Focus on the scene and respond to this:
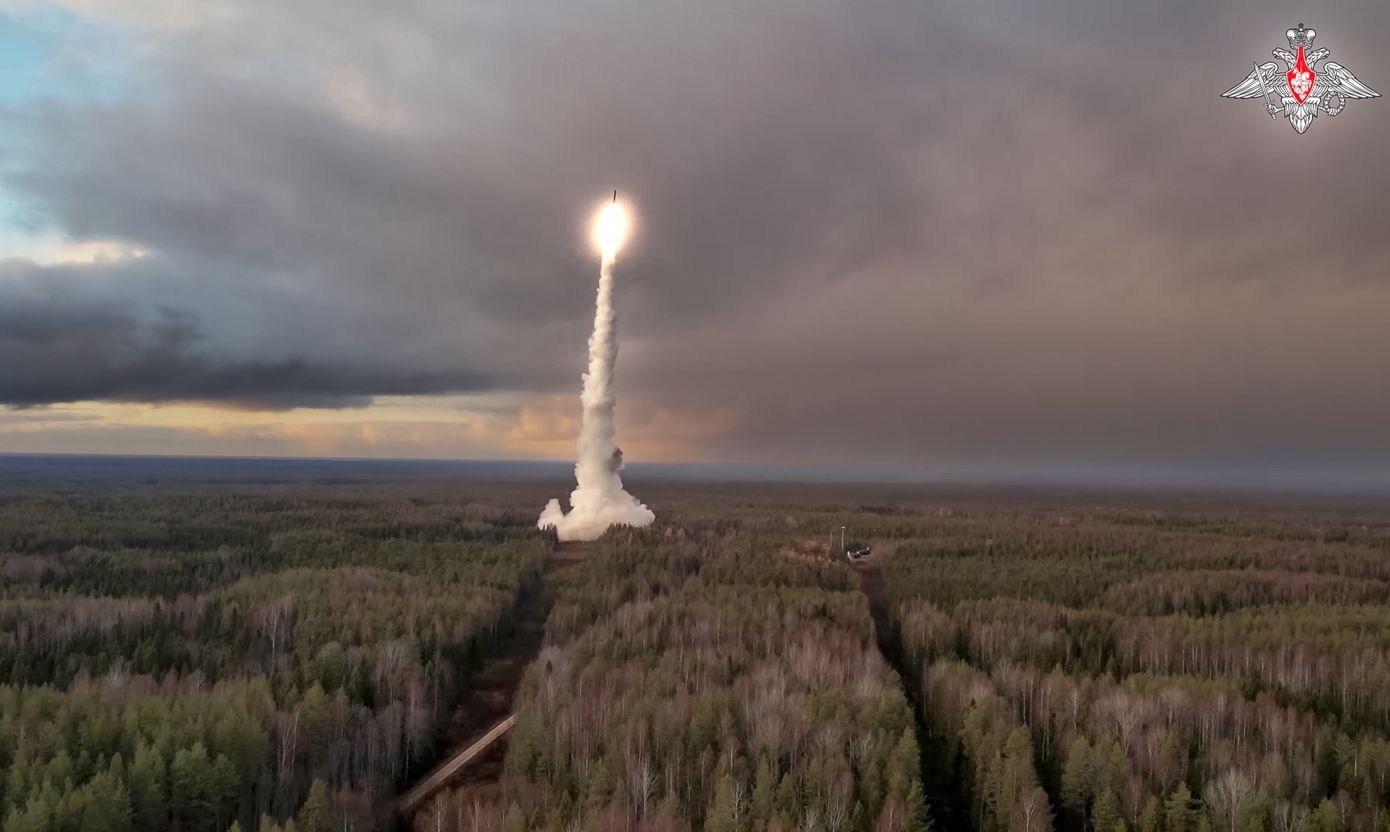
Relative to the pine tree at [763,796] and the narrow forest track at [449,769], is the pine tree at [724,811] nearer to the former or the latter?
the pine tree at [763,796]

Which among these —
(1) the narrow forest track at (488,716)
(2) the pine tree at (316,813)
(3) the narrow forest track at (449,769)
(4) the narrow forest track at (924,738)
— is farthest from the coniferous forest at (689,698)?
(3) the narrow forest track at (449,769)

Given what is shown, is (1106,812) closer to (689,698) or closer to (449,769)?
(689,698)

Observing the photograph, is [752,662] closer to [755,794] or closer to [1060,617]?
[755,794]

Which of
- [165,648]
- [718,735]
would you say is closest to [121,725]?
[165,648]

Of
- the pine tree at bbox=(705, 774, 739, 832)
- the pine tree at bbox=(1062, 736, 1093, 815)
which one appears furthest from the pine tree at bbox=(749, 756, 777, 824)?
the pine tree at bbox=(1062, 736, 1093, 815)

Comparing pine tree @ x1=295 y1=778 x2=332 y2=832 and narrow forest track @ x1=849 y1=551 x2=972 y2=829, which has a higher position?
pine tree @ x1=295 y1=778 x2=332 y2=832

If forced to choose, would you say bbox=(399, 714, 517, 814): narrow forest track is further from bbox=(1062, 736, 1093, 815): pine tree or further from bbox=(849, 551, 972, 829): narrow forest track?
bbox=(1062, 736, 1093, 815): pine tree

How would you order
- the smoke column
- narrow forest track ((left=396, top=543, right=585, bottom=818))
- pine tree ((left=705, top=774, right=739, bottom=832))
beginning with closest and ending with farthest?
pine tree ((left=705, top=774, right=739, bottom=832)) → narrow forest track ((left=396, top=543, right=585, bottom=818)) → the smoke column
